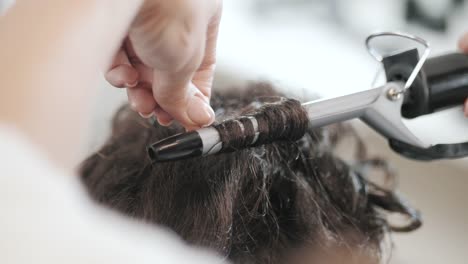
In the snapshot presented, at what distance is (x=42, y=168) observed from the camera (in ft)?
1.57

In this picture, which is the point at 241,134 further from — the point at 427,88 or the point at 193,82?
the point at 427,88

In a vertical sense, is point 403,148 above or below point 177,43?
below

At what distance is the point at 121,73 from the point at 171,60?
116mm

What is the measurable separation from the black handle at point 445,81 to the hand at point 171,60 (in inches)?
9.9

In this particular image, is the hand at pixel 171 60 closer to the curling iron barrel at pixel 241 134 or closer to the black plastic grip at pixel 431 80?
the curling iron barrel at pixel 241 134

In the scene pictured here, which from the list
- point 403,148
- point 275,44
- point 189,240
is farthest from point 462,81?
point 275,44

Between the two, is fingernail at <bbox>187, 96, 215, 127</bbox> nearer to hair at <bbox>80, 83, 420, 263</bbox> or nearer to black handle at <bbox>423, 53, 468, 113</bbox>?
hair at <bbox>80, 83, 420, 263</bbox>

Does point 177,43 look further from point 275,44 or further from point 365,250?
point 275,44

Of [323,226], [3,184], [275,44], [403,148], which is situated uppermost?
[3,184]

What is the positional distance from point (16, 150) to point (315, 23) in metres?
1.28

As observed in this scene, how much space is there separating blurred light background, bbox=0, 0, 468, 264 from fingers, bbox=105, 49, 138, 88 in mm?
386

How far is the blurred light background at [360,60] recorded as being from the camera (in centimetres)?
121

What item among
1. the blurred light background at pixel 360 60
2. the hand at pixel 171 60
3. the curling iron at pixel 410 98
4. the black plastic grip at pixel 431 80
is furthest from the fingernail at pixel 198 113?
the blurred light background at pixel 360 60

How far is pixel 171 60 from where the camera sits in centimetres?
52
